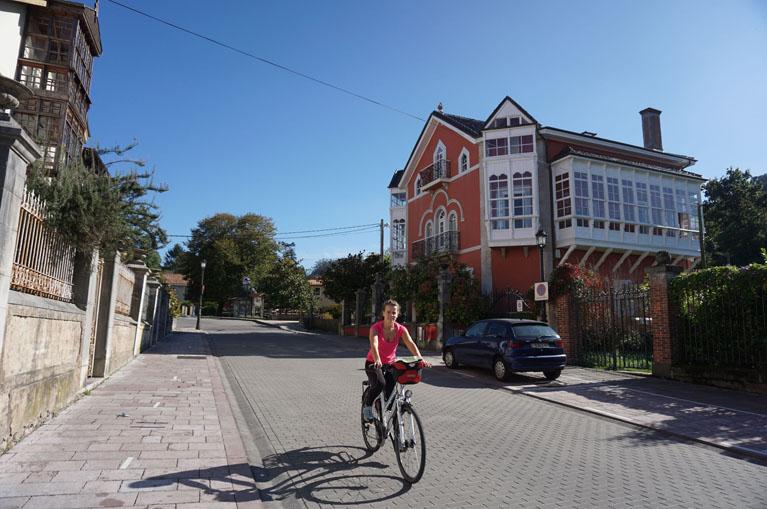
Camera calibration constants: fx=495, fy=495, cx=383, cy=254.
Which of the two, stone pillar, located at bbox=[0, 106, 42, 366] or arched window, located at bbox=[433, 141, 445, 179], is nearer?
stone pillar, located at bbox=[0, 106, 42, 366]

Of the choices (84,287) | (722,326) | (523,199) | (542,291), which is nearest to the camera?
(84,287)

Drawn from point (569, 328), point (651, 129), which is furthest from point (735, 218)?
point (569, 328)

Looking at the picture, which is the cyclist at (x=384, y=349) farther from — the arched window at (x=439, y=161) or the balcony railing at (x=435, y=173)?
the arched window at (x=439, y=161)

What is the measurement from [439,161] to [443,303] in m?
10.1

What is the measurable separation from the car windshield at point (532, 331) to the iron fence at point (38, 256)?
375 inches

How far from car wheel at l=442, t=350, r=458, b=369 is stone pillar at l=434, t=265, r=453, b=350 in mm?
7481

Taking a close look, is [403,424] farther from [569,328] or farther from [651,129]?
[651,129]

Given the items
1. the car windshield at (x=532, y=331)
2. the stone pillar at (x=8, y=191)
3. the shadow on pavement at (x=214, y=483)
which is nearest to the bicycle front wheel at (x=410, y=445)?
the shadow on pavement at (x=214, y=483)

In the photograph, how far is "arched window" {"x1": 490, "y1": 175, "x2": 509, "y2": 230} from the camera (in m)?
24.6

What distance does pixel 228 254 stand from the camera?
64.6m

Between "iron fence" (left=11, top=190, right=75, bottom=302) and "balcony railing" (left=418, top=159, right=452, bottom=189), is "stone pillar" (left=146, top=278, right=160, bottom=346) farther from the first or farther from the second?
"balcony railing" (left=418, top=159, right=452, bottom=189)

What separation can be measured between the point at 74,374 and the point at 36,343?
233 centimetres

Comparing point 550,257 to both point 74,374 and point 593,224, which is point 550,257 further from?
point 74,374

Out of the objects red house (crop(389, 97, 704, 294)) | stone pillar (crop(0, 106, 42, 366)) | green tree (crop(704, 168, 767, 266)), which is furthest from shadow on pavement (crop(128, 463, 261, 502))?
green tree (crop(704, 168, 767, 266))
